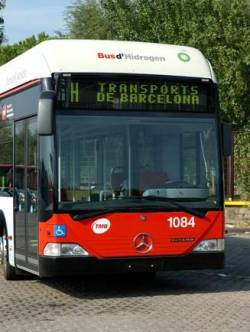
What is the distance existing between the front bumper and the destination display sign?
5.92ft

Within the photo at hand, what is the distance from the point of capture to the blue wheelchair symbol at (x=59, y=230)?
938 cm

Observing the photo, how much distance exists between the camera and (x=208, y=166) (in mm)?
10031

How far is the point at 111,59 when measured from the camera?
9984 millimetres

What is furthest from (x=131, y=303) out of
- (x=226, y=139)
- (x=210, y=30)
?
(x=210, y=30)

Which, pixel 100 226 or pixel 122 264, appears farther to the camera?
pixel 122 264

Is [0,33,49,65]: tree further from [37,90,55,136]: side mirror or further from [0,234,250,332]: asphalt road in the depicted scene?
[37,90,55,136]: side mirror

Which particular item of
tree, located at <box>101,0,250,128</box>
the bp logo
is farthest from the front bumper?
tree, located at <box>101,0,250,128</box>

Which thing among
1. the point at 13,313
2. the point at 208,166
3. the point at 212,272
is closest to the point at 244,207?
the point at 212,272

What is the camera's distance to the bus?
31.2ft

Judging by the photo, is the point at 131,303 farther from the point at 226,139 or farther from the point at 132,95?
the point at 132,95

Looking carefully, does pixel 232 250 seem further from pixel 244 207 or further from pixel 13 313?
pixel 13 313

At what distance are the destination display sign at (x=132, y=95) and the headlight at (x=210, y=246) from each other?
64.4 inches

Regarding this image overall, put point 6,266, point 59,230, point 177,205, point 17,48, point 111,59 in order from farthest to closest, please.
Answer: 1. point 17,48
2. point 6,266
3. point 111,59
4. point 177,205
5. point 59,230

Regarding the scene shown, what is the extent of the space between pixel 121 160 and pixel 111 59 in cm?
128
